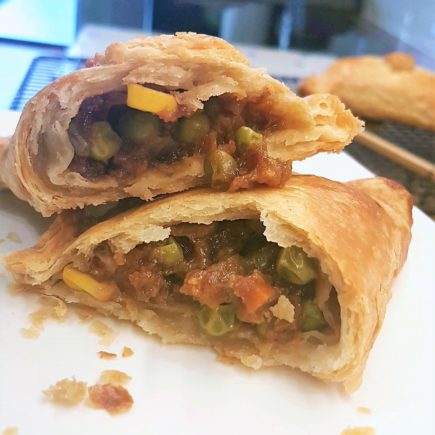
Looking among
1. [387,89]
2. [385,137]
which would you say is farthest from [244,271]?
[387,89]

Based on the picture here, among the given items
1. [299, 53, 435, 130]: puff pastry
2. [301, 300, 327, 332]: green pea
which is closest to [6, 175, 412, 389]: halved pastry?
[301, 300, 327, 332]: green pea

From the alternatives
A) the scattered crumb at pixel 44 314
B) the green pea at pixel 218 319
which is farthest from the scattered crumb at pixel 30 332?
the green pea at pixel 218 319

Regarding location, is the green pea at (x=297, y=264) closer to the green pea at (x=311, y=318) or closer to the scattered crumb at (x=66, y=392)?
the green pea at (x=311, y=318)

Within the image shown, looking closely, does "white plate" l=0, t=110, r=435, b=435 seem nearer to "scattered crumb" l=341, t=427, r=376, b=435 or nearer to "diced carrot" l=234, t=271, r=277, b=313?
"scattered crumb" l=341, t=427, r=376, b=435

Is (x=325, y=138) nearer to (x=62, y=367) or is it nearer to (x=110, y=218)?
(x=110, y=218)

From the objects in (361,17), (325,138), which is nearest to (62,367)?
(325,138)

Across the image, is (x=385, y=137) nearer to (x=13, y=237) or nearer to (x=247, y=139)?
(x=247, y=139)
